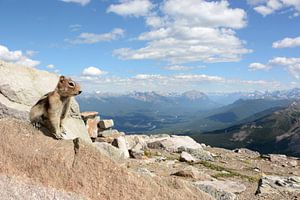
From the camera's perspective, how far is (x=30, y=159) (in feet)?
42.8

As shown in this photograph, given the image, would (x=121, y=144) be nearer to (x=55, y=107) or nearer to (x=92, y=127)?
(x=92, y=127)

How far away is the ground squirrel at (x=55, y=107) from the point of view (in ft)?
51.6

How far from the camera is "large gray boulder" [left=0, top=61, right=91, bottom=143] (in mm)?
26877

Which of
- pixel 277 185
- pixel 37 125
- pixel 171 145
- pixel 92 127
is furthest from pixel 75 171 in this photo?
pixel 171 145

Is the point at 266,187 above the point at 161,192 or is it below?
below

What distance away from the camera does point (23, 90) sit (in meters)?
28.5

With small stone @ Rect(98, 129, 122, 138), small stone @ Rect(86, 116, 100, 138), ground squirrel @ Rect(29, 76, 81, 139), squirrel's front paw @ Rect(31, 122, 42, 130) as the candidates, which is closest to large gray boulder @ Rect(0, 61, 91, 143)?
small stone @ Rect(86, 116, 100, 138)

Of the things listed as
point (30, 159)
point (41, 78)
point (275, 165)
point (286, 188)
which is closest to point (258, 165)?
point (275, 165)

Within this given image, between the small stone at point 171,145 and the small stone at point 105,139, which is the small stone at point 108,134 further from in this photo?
the small stone at point 171,145

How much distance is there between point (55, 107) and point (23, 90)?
13479 millimetres

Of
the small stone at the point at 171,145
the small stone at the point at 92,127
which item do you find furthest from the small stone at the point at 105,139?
the small stone at the point at 171,145

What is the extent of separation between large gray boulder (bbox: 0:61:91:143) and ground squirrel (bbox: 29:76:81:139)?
10294 mm

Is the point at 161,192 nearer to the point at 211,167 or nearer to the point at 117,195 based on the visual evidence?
the point at 117,195

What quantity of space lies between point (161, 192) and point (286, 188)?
564 inches
